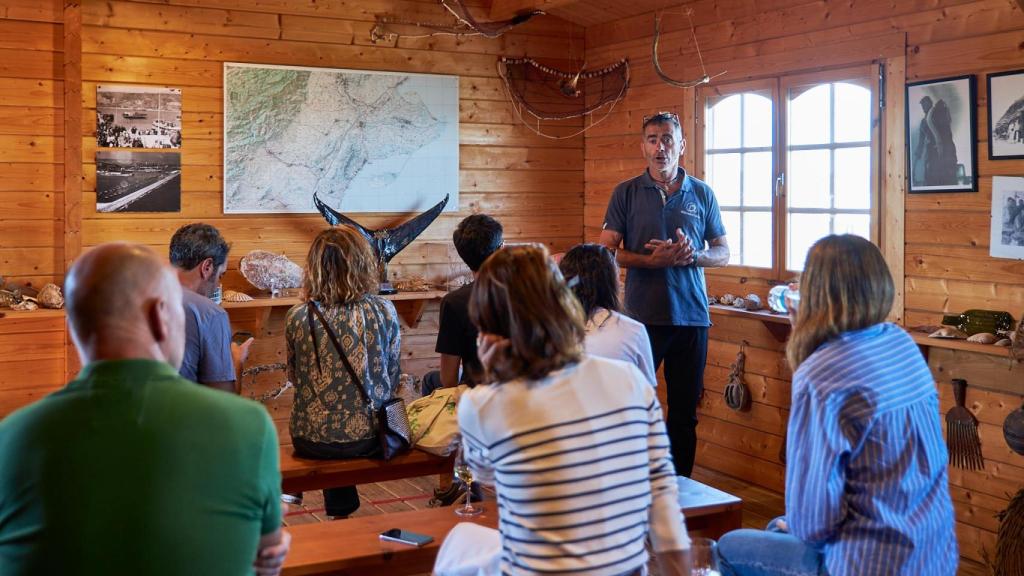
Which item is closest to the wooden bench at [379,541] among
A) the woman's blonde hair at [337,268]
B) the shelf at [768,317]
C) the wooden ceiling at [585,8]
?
the woman's blonde hair at [337,268]

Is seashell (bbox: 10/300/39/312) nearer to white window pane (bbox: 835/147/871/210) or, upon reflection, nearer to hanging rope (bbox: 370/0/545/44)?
hanging rope (bbox: 370/0/545/44)

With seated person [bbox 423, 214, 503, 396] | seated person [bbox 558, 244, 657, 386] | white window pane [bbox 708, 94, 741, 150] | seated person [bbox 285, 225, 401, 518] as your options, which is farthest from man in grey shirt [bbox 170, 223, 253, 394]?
white window pane [bbox 708, 94, 741, 150]

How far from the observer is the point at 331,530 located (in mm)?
2855

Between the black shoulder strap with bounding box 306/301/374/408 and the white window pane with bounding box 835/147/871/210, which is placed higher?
the white window pane with bounding box 835/147/871/210

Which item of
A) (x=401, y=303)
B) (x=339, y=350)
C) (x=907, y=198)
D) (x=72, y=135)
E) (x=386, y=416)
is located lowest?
(x=386, y=416)

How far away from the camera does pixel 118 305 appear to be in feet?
5.33

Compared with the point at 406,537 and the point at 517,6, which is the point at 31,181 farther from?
the point at 406,537

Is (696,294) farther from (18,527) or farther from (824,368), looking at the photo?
(18,527)

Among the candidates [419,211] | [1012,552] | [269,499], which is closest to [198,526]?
[269,499]

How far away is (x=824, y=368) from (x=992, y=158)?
2232mm

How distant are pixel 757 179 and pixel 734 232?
12.4 inches

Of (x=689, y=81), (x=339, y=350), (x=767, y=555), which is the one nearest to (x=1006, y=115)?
(x=689, y=81)

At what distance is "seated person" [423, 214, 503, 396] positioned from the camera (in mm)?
3549

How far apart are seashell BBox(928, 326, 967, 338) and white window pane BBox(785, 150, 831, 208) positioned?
3.03 ft
